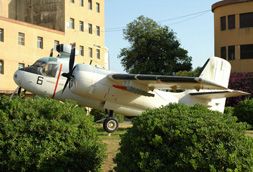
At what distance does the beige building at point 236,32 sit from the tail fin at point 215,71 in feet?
71.0

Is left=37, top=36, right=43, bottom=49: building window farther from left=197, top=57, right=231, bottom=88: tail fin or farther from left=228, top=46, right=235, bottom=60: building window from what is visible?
left=197, top=57, right=231, bottom=88: tail fin

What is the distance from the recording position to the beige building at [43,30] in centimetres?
3903

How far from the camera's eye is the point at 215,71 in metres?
22.6

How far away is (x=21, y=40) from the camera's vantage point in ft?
133

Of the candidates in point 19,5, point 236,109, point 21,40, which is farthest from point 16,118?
point 19,5

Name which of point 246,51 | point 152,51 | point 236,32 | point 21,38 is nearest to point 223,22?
point 236,32

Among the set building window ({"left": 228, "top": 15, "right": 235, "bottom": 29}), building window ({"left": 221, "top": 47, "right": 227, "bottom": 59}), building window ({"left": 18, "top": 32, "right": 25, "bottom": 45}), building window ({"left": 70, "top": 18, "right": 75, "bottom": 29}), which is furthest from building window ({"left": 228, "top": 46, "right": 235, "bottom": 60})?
building window ({"left": 18, "top": 32, "right": 25, "bottom": 45})

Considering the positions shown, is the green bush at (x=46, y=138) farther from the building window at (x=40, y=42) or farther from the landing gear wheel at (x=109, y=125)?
the building window at (x=40, y=42)

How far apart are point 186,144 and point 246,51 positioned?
3979 centimetres

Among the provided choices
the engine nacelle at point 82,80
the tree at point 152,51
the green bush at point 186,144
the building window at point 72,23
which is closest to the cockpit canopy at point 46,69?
the engine nacelle at point 82,80

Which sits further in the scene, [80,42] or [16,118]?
[80,42]

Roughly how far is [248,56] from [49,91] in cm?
3145

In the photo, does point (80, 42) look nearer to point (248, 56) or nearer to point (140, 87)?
point (248, 56)

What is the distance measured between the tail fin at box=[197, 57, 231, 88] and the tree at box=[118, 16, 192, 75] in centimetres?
3511
